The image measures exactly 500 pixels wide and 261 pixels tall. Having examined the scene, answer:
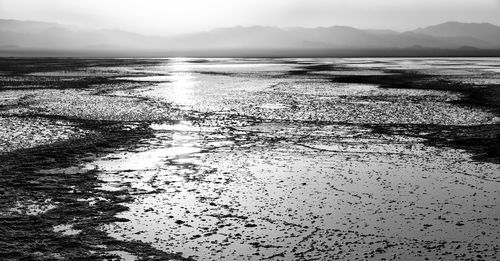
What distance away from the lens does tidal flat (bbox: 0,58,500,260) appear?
6711 mm

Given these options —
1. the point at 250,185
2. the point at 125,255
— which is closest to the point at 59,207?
the point at 125,255

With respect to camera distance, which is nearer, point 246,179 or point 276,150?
point 246,179

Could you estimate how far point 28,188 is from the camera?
9148mm

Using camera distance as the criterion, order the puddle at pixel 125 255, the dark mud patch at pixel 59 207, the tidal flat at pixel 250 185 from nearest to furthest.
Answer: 1. the puddle at pixel 125 255
2. the dark mud patch at pixel 59 207
3. the tidal flat at pixel 250 185

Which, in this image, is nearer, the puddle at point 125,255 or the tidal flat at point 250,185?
the puddle at point 125,255

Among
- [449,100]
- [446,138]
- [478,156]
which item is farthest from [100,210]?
[449,100]

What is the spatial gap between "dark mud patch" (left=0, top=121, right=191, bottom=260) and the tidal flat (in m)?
0.03

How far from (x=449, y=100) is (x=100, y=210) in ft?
63.5

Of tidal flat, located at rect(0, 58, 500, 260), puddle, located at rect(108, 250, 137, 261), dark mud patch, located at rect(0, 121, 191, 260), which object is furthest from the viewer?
tidal flat, located at rect(0, 58, 500, 260)

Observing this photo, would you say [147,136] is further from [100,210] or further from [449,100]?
[449,100]

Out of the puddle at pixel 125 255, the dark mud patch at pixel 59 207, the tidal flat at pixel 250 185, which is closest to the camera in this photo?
the puddle at pixel 125 255

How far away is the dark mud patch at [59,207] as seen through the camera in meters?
6.45

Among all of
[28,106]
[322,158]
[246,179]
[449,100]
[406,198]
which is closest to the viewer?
[406,198]

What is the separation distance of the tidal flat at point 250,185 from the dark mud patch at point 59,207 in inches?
1.2
